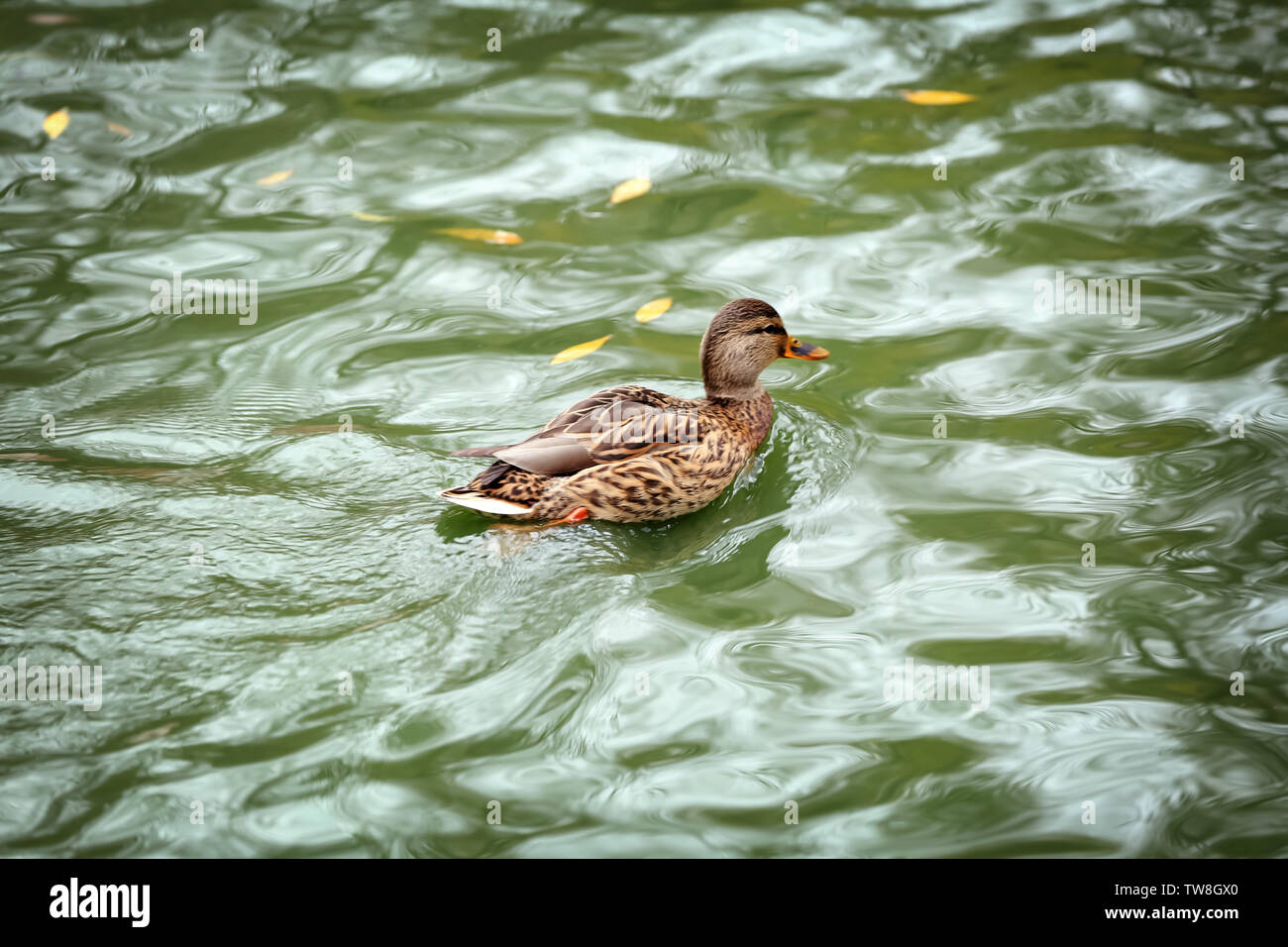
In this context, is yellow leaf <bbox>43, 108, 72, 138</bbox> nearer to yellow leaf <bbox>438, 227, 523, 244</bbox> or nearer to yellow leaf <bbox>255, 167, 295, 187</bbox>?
yellow leaf <bbox>255, 167, 295, 187</bbox>

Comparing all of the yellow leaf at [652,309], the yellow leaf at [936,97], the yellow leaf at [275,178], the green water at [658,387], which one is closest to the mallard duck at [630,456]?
the green water at [658,387]

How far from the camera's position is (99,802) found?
13.9 feet

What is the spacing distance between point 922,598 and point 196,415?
3.93 m

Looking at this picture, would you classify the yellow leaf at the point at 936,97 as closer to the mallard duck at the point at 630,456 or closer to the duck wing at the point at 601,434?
the mallard duck at the point at 630,456

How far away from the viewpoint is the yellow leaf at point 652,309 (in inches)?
288

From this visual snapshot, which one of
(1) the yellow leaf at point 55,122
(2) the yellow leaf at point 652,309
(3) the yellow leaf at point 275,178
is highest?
(1) the yellow leaf at point 55,122

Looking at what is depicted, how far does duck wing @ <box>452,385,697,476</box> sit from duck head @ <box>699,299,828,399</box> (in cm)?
41

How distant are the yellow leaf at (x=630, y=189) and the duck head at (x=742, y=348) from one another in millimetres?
2467

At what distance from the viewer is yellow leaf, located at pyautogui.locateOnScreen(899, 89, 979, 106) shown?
927 centimetres

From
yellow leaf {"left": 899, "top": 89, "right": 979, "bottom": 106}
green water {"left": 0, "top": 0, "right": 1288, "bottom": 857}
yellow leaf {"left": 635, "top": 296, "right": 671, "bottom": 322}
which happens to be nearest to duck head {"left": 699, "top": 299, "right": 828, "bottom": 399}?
green water {"left": 0, "top": 0, "right": 1288, "bottom": 857}

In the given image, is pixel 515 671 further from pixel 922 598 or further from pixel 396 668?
pixel 922 598

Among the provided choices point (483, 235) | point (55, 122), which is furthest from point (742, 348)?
point (55, 122)

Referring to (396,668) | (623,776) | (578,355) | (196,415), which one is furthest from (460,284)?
(623,776)
